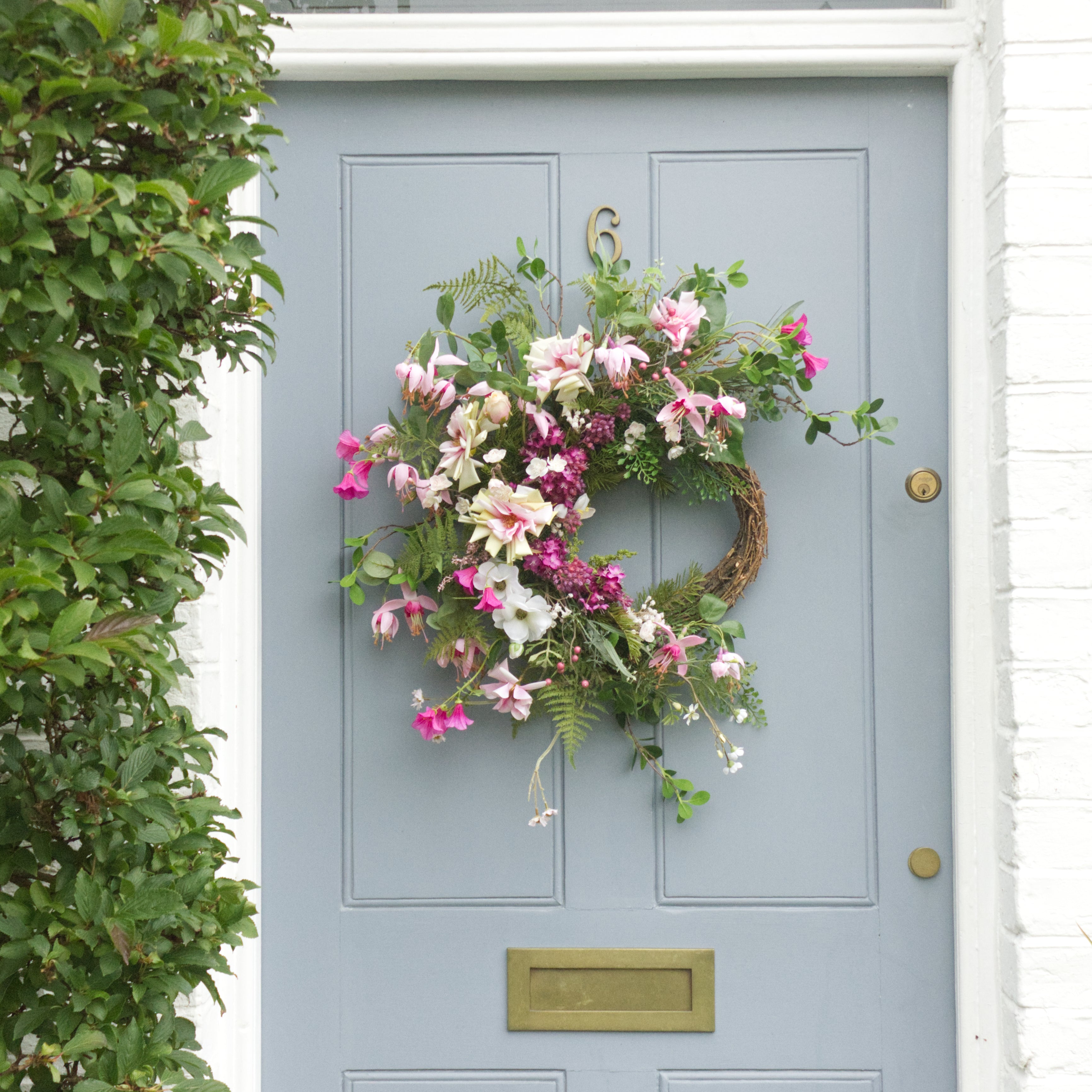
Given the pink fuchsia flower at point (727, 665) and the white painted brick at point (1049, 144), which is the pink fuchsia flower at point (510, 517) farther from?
the white painted brick at point (1049, 144)

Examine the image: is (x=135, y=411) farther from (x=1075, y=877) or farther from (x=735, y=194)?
(x=1075, y=877)

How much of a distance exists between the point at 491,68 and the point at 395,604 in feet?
2.76

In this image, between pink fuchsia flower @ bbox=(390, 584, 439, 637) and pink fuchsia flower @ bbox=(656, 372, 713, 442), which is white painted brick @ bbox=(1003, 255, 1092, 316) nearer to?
pink fuchsia flower @ bbox=(656, 372, 713, 442)

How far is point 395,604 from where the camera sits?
126 centimetres

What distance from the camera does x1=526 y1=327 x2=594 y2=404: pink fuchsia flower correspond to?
3.83 ft

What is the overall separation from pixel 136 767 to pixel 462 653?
498 mm

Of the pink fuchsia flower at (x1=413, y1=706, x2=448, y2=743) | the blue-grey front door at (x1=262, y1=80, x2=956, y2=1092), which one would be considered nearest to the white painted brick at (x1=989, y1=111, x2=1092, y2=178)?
the blue-grey front door at (x1=262, y1=80, x2=956, y2=1092)

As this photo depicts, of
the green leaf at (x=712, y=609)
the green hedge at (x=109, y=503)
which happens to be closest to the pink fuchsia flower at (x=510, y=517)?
the green leaf at (x=712, y=609)

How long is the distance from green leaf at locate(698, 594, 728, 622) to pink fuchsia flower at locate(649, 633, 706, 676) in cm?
3

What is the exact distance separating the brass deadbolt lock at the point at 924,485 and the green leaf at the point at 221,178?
3.38 feet

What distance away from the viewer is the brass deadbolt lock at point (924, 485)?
131 cm

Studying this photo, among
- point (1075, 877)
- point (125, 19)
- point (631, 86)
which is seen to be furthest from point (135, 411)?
point (1075, 877)

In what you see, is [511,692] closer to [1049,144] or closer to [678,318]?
[678,318]

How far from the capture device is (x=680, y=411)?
3.84 ft
